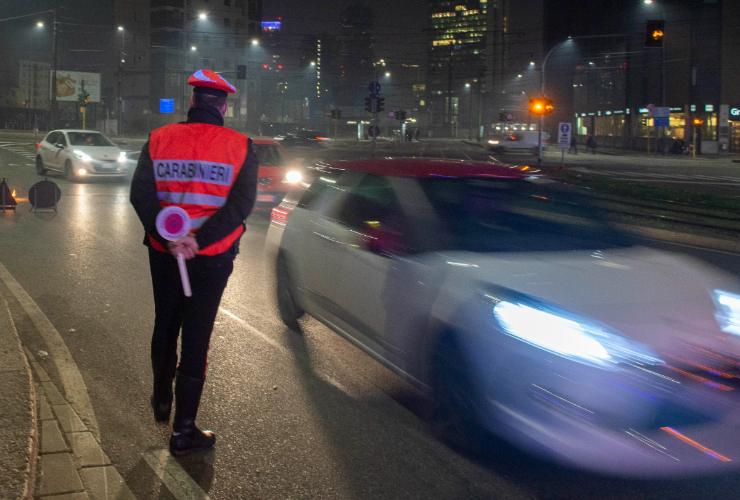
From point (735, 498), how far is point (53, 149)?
24334 millimetres

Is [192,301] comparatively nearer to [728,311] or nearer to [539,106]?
[728,311]

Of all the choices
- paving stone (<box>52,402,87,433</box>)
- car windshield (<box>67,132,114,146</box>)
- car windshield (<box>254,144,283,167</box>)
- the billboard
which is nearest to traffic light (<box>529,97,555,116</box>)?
car windshield (<box>67,132,114,146</box>)

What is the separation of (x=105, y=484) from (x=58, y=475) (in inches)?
9.8

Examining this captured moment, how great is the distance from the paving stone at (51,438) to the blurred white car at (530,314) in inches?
79.2

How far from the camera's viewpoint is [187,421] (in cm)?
436

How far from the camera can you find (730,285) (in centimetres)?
540

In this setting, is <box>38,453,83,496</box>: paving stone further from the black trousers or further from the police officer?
the black trousers

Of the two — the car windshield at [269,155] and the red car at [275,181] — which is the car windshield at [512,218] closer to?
the red car at [275,181]

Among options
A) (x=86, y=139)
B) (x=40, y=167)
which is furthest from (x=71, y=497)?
(x=40, y=167)

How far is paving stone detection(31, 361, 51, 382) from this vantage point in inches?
226

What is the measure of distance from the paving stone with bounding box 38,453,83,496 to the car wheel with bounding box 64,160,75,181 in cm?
2127

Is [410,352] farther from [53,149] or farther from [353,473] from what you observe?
[53,149]

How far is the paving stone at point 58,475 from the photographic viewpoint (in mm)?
3949

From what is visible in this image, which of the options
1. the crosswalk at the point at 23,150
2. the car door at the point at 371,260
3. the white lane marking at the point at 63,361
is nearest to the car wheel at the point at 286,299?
the car door at the point at 371,260
